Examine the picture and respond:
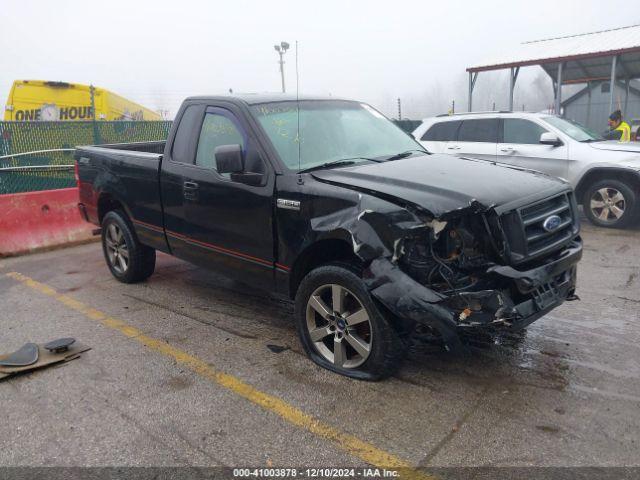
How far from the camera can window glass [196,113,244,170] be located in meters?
4.18

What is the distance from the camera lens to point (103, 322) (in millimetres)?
4641

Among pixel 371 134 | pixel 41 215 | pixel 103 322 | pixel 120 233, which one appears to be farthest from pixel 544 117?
pixel 41 215

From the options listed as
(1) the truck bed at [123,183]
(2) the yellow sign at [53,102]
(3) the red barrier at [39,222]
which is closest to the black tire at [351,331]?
(1) the truck bed at [123,183]

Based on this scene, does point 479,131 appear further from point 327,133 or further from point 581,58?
point 581,58

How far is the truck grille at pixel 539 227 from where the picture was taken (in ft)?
9.96

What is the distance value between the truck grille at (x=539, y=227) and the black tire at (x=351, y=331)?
0.87 m

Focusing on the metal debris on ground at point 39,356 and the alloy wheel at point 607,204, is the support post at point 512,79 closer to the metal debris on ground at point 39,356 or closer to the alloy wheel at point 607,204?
the alloy wheel at point 607,204

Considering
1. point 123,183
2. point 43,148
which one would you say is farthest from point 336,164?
point 43,148

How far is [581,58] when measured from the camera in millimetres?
14602

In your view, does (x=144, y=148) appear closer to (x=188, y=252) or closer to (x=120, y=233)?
(x=120, y=233)

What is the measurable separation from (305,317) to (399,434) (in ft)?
3.50

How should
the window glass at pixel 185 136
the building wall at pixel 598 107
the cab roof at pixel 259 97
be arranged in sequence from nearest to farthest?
the cab roof at pixel 259 97 → the window glass at pixel 185 136 → the building wall at pixel 598 107

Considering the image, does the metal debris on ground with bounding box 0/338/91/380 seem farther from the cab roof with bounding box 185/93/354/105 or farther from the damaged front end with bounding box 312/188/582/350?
the damaged front end with bounding box 312/188/582/350

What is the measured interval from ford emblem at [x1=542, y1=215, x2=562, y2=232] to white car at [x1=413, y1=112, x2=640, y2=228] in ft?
16.0
